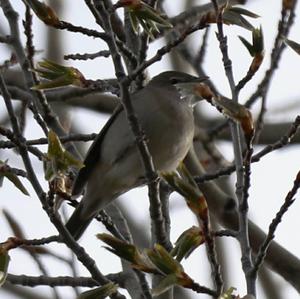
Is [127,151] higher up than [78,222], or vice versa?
[127,151]

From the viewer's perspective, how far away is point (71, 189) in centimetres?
464

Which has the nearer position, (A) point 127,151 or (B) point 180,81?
(A) point 127,151

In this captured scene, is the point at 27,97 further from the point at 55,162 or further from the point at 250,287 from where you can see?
the point at 250,287

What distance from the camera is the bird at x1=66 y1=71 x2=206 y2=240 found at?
199 inches

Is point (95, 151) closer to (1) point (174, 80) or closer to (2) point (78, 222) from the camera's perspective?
(2) point (78, 222)


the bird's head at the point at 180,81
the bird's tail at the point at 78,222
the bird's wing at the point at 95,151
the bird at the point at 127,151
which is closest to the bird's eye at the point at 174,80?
the bird's head at the point at 180,81

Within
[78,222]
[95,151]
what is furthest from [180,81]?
[78,222]

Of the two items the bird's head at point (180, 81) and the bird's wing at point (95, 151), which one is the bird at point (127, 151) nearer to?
the bird's wing at point (95, 151)

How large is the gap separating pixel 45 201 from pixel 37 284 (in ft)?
2.72

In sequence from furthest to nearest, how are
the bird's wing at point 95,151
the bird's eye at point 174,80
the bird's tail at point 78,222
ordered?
the bird's eye at point 174,80, the bird's wing at point 95,151, the bird's tail at point 78,222

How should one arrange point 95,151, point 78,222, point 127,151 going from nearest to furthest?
point 78,222 → point 127,151 → point 95,151

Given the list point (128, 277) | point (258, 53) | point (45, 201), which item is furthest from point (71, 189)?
point (258, 53)

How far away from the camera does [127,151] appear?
518 centimetres

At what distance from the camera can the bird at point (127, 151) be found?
16.6 feet
